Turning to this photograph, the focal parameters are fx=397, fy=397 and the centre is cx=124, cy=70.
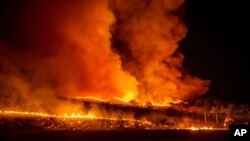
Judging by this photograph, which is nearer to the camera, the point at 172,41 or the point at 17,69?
the point at 17,69

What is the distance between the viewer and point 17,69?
4206 cm

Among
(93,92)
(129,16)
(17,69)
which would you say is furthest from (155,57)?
(17,69)

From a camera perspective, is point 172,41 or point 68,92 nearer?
point 68,92

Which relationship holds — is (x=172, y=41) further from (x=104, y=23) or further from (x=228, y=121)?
(x=228, y=121)

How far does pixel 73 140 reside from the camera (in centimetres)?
2458

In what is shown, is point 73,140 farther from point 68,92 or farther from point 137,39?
point 137,39

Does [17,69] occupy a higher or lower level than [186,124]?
higher

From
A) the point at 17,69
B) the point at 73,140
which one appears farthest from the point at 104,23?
the point at 73,140

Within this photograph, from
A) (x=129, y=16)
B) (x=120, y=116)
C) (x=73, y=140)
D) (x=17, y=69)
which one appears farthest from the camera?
(x=129, y=16)

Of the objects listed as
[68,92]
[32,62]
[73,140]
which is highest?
[32,62]

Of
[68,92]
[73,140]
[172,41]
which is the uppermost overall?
[172,41]

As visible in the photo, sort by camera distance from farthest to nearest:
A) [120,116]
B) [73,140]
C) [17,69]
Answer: [17,69] < [120,116] < [73,140]

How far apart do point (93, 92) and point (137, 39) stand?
332 inches

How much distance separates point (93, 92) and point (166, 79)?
371 inches
